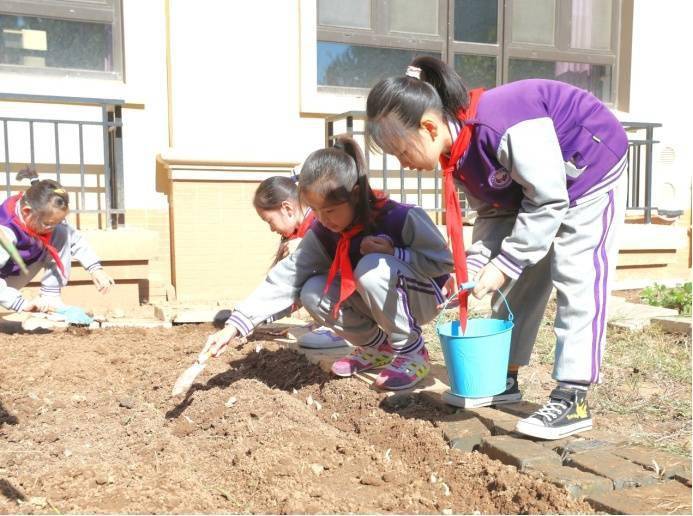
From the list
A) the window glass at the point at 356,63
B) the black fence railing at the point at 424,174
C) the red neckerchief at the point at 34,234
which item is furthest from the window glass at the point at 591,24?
the red neckerchief at the point at 34,234

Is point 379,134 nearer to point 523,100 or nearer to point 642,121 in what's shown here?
point 523,100

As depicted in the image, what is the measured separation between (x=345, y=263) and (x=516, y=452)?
1.10 m

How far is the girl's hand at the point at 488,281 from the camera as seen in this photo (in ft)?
7.46

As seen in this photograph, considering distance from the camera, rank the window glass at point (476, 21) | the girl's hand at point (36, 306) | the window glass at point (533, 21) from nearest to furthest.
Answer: the girl's hand at point (36, 306)
the window glass at point (476, 21)
the window glass at point (533, 21)

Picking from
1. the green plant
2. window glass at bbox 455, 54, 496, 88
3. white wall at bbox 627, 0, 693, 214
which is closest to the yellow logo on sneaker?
the green plant

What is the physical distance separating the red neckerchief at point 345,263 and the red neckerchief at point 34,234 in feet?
7.85

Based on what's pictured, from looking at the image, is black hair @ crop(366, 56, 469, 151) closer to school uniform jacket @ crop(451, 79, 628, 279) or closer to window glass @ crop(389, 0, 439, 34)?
school uniform jacket @ crop(451, 79, 628, 279)

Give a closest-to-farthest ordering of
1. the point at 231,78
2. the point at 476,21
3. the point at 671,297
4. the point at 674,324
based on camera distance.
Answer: the point at 674,324
the point at 671,297
the point at 231,78
the point at 476,21

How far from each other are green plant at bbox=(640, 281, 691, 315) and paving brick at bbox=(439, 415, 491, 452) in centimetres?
307

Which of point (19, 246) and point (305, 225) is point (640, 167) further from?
point (19, 246)

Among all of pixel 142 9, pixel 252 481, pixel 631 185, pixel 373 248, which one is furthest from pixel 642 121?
pixel 252 481

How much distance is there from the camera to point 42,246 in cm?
471

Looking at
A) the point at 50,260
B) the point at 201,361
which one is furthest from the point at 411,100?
the point at 50,260

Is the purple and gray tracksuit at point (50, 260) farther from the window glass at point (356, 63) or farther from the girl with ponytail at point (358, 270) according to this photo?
the window glass at point (356, 63)
